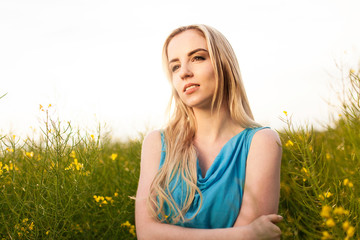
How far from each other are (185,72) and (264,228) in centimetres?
81

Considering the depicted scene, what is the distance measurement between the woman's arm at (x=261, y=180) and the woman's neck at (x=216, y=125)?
0.20 meters

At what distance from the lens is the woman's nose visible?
64.2 inches

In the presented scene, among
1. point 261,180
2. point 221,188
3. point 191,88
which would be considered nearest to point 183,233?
point 221,188

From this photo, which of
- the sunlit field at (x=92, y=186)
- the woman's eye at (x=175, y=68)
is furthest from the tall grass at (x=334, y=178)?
the woman's eye at (x=175, y=68)

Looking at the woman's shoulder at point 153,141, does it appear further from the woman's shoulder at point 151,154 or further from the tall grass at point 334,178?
the tall grass at point 334,178

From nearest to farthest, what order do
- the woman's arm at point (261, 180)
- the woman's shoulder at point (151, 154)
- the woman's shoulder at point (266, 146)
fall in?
the woman's arm at point (261, 180) < the woman's shoulder at point (266, 146) < the woman's shoulder at point (151, 154)

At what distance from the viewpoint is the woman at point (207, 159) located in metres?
1.47

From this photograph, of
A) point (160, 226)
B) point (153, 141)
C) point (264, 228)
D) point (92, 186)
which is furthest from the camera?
point (92, 186)

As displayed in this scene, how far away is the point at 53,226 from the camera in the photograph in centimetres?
199

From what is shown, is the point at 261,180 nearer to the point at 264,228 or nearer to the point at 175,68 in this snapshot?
the point at 264,228

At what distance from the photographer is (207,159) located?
175 cm

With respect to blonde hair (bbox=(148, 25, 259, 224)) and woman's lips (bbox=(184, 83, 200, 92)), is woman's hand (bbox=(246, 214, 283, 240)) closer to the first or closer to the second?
blonde hair (bbox=(148, 25, 259, 224))

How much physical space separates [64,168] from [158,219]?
0.81 meters

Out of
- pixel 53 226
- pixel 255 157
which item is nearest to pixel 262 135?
pixel 255 157
